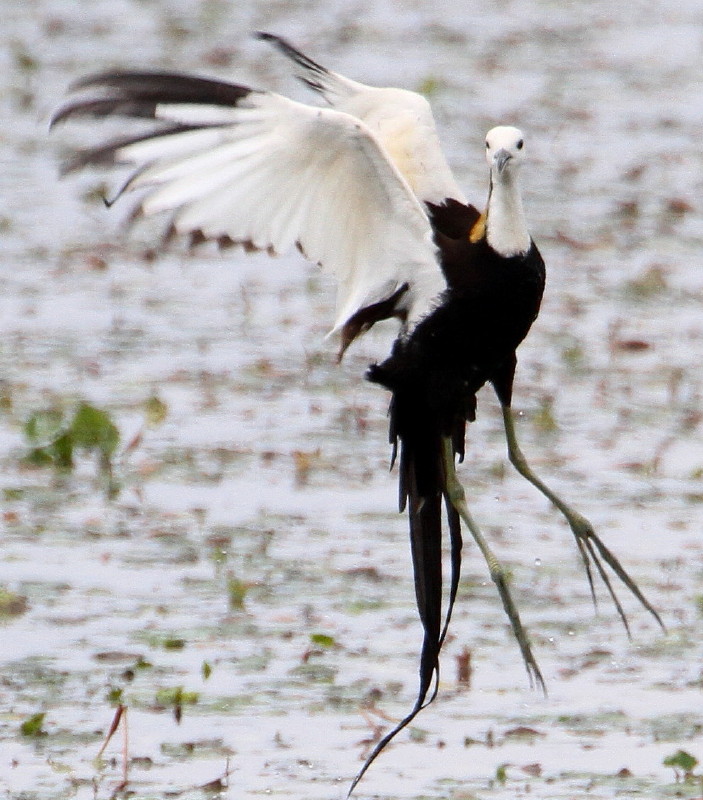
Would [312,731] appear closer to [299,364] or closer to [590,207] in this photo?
[299,364]

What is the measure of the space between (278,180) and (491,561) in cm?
103

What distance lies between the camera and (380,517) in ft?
23.1

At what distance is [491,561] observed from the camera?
5.27 meters

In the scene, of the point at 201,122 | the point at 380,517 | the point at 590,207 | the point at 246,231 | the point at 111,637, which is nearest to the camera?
the point at 201,122

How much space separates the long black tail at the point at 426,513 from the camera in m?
5.38

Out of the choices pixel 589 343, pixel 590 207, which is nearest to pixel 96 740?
pixel 589 343

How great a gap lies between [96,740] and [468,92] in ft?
30.9

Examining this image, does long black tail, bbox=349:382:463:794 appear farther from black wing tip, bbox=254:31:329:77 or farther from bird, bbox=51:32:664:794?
black wing tip, bbox=254:31:329:77

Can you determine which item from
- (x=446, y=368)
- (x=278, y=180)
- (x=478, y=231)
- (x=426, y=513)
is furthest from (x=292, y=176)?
(x=426, y=513)

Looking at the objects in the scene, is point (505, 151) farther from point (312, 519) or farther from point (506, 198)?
point (312, 519)

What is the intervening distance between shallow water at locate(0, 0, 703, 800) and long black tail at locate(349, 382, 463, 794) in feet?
0.82

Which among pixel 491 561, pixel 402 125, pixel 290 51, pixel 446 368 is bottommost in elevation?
pixel 491 561

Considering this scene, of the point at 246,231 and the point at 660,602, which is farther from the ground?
the point at 246,231

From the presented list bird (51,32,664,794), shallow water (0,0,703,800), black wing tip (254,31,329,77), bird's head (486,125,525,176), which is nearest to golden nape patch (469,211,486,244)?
bird (51,32,664,794)
